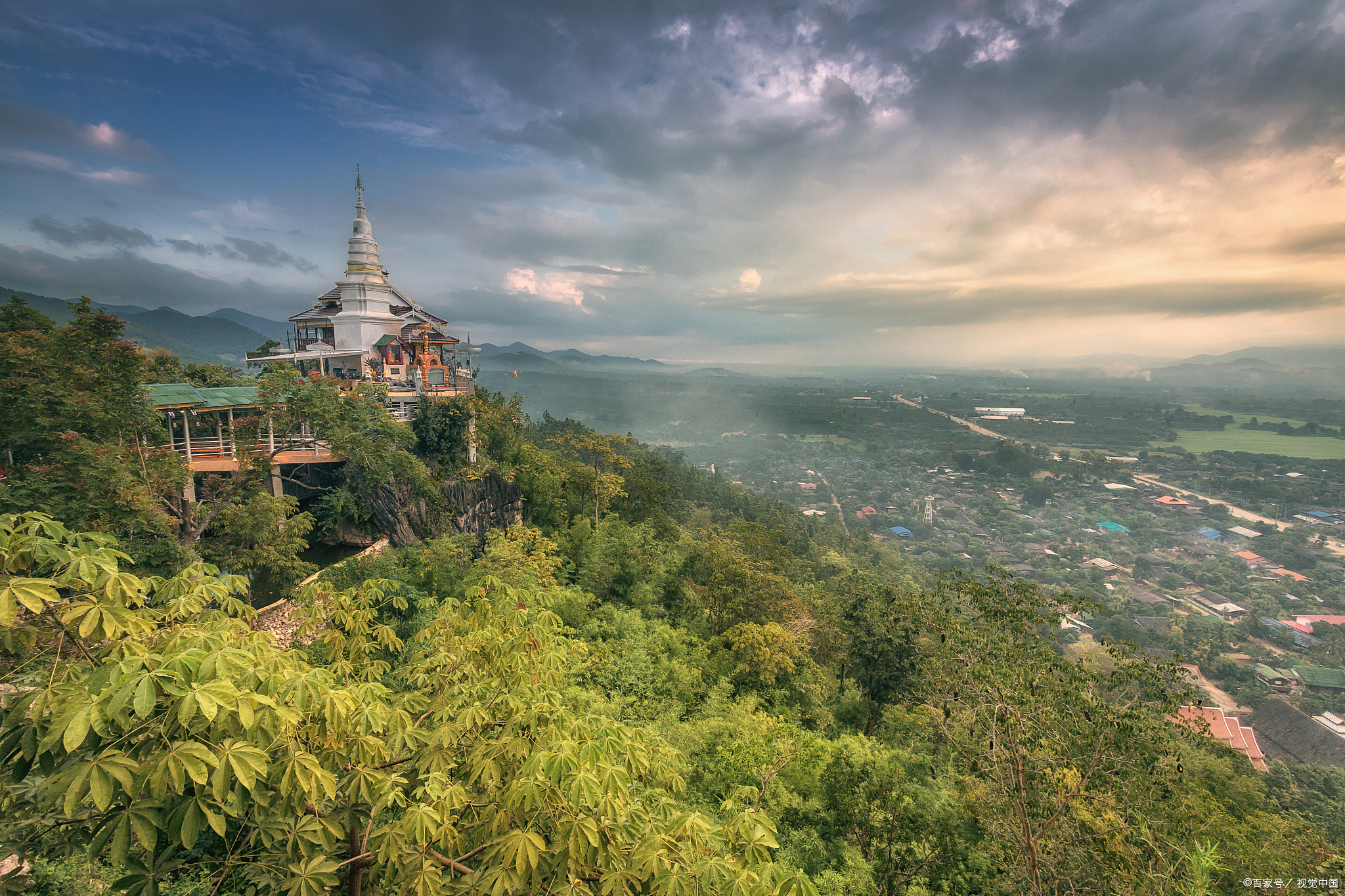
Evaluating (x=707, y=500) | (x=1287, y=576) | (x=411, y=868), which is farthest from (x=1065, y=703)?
(x=1287, y=576)

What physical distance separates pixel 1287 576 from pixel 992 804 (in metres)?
54.0

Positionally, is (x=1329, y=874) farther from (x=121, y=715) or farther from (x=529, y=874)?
(x=121, y=715)

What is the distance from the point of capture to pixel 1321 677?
81.9 feet

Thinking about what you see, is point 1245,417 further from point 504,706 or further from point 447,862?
point 447,862

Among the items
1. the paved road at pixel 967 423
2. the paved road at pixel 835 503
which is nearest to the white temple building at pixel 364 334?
the paved road at pixel 835 503

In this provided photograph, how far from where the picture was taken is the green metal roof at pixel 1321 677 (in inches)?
961

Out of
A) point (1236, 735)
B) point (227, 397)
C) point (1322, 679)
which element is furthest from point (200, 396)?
point (1322, 679)

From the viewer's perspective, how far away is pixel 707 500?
46.9 m

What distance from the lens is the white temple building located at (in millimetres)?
18766

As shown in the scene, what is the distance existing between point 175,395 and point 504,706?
13.8 m

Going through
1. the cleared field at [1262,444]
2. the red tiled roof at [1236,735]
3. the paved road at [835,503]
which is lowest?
the paved road at [835,503]

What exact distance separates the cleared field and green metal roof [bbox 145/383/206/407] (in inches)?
4535

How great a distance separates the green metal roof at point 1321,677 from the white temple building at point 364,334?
43.1 meters
